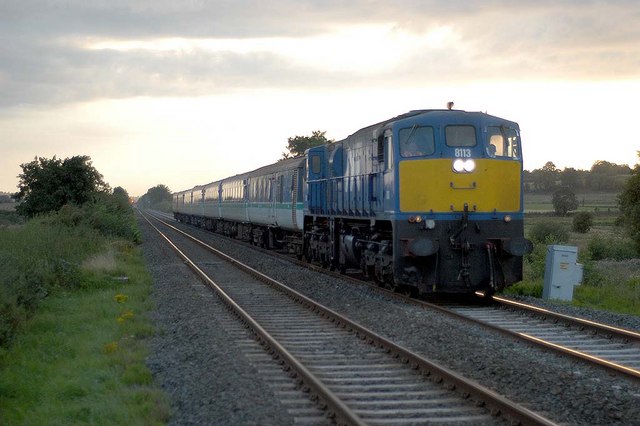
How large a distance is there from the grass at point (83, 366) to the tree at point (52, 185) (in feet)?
91.7

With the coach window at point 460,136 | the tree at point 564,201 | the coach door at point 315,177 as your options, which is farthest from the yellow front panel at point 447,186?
the tree at point 564,201

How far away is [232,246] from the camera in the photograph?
3912 centimetres

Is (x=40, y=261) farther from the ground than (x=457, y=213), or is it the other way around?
(x=457, y=213)

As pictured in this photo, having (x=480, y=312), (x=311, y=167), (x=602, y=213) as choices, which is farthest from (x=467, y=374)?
(x=602, y=213)

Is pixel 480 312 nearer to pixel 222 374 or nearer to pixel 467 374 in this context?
pixel 467 374

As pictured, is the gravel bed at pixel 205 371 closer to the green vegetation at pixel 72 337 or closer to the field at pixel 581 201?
the green vegetation at pixel 72 337

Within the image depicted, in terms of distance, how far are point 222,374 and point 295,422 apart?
2.30 m

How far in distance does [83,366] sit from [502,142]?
367 inches

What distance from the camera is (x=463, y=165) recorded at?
51.1ft

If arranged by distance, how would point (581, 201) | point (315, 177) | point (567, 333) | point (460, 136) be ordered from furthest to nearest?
point (581, 201), point (315, 177), point (460, 136), point (567, 333)

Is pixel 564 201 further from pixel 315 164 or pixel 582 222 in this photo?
pixel 315 164

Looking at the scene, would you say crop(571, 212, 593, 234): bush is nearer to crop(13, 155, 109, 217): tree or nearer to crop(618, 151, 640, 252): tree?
crop(618, 151, 640, 252): tree

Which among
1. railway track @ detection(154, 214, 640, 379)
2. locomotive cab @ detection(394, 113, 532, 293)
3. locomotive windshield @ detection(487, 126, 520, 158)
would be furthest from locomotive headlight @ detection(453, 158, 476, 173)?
railway track @ detection(154, 214, 640, 379)

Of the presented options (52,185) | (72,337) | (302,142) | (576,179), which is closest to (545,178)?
(576,179)
